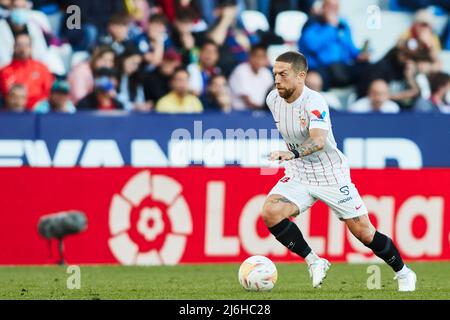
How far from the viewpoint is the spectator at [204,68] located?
1831cm

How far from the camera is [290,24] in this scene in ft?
63.6

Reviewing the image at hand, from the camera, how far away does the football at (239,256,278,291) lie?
11445mm

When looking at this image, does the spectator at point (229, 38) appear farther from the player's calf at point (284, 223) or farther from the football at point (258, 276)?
the football at point (258, 276)

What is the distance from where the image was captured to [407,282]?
1142cm

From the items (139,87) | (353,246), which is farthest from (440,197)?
(139,87)

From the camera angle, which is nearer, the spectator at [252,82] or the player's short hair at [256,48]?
the spectator at [252,82]

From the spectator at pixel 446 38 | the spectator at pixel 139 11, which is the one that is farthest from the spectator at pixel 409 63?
the spectator at pixel 139 11

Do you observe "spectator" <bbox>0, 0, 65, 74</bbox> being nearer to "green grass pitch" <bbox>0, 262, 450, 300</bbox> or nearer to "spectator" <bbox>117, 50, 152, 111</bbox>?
"spectator" <bbox>117, 50, 152, 111</bbox>

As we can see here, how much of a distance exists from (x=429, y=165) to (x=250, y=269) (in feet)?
22.3

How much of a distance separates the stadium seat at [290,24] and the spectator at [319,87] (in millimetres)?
1143

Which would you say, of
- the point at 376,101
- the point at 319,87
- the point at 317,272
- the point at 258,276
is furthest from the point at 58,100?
the point at 317,272

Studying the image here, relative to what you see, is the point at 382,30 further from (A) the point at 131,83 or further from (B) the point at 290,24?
(A) the point at 131,83

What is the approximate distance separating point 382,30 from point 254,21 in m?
2.05

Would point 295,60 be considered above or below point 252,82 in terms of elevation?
below
